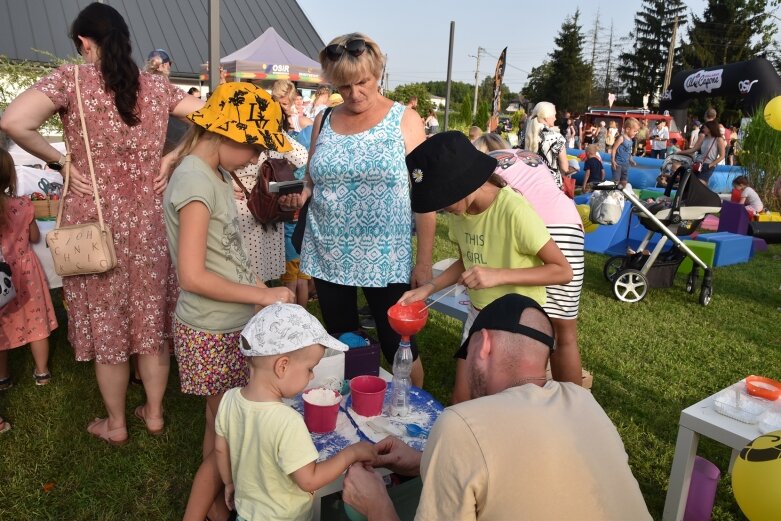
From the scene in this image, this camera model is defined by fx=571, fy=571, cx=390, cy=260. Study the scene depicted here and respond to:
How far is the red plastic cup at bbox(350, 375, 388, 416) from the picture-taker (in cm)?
205

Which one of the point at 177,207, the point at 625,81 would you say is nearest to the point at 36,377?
the point at 177,207

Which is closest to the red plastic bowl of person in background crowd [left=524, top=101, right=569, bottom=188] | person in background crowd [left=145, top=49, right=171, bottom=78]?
person in background crowd [left=145, top=49, right=171, bottom=78]

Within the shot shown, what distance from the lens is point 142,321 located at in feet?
9.16

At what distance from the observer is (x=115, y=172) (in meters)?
2.63

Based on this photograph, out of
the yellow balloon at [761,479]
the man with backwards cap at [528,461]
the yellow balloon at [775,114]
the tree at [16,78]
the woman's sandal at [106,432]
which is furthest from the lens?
the yellow balloon at [775,114]

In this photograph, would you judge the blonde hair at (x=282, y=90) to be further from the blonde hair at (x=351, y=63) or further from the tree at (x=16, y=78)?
the blonde hair at (x=351, y=63)

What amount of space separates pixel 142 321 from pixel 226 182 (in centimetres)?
106

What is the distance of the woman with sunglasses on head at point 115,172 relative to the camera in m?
2.49

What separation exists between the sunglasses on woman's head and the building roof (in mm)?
19449

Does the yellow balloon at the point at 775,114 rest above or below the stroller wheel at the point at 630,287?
above

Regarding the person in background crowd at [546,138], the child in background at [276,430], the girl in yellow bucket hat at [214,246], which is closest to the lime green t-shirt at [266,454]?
the child in background at [276,430]

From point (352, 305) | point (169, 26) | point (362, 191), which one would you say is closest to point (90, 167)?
point (362, 191)

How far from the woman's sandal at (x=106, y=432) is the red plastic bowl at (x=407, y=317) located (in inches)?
71.4

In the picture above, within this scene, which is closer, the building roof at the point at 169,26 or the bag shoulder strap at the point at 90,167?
the bag shoulder strap at the point at 90,167
